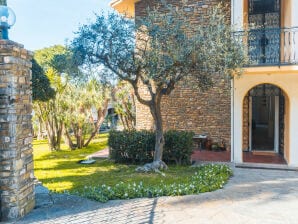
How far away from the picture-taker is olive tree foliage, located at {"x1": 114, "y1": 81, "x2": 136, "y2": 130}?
17.7m

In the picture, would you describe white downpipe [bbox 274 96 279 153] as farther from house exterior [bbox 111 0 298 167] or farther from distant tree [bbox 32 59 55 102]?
distant tree [bbox 32 59 55 102]

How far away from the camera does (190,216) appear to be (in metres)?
5.73

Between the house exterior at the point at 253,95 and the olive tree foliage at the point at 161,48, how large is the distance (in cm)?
101

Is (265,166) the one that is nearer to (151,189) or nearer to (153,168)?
(153,168)

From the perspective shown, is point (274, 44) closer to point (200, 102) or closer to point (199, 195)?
point (200, 102)

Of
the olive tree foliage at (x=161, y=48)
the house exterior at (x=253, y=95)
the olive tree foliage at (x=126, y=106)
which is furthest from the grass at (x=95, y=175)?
the olive tree foliage at (x=126, y=106)

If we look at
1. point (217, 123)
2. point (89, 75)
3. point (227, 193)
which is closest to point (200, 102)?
point (217, 123)

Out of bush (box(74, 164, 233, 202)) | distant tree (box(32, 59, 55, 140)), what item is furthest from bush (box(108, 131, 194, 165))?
distant tree (box(32, 59, 55, 140))

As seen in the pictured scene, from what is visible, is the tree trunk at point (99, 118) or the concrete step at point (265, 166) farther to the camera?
the tree trunk at point (99, 118)

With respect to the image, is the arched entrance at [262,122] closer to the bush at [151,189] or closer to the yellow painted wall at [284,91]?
the yellow painted wall at [284,91]

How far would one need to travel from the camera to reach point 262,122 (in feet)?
46.1

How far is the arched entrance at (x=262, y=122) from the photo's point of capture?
12938 millimetres

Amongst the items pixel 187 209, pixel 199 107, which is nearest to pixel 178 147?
pixel 199 107

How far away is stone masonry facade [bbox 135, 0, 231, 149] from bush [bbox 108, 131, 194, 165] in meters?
2.96
